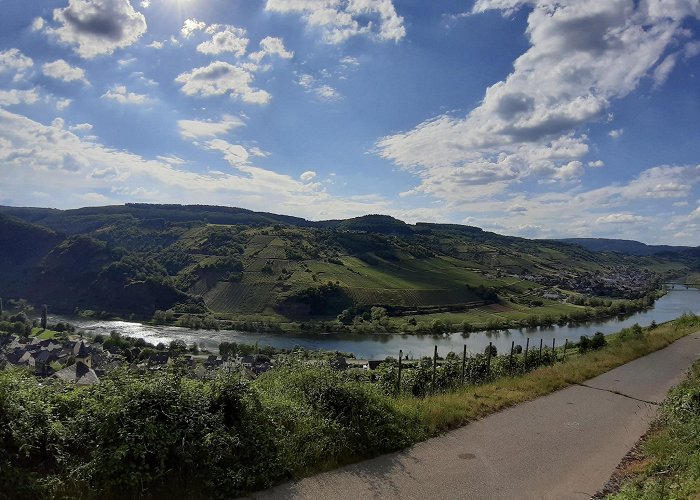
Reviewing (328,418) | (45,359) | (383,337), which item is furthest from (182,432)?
(383,337)

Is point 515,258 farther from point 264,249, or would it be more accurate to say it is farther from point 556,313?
point 264,249

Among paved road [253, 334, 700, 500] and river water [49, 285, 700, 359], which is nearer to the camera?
paved road [253, 334, 700, 500]

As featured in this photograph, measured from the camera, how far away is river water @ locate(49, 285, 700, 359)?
257 feet

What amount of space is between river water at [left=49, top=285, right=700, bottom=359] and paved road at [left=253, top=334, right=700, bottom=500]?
64.0 meters

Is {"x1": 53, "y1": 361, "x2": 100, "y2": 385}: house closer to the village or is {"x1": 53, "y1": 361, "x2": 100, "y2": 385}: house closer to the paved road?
the village

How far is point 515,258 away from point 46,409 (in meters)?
201

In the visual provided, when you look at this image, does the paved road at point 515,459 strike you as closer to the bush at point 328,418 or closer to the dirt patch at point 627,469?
the dirt patch at point 627,469

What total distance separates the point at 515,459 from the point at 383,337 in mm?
86709

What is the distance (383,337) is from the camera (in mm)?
92438

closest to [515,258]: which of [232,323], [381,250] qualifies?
[381,250]

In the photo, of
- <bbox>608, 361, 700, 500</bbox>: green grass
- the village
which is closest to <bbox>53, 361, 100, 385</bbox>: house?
the village

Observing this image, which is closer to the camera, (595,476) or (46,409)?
(46,409)

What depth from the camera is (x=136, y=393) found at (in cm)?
539

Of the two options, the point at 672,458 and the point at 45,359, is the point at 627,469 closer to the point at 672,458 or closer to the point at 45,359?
the point at 672,458
